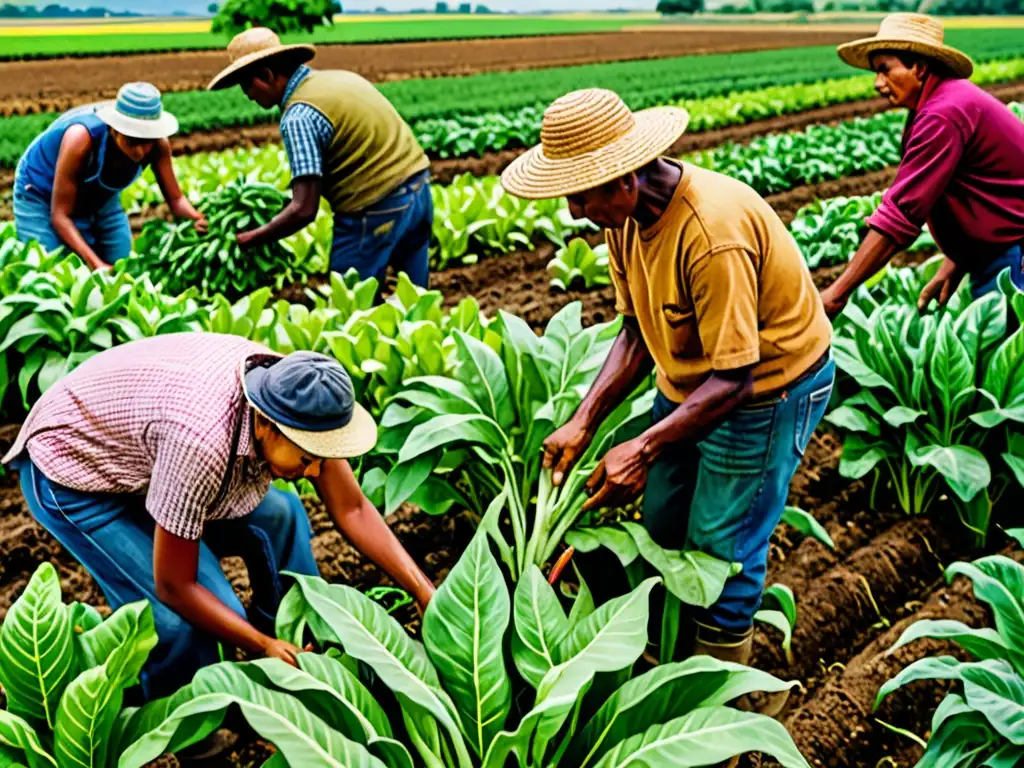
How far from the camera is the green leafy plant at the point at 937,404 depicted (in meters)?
3.77

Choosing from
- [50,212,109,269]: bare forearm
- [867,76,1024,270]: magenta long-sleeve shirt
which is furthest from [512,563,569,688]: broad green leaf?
[50,212,109,269]: bare forearm

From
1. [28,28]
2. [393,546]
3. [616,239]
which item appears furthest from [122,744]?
[28,28]

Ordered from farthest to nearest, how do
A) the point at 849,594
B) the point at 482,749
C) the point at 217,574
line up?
Result: the point at 849,594, the point at 217,574, the point at 482,749

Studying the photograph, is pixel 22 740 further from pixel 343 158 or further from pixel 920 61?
pixel 920 61

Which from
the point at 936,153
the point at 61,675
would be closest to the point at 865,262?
the point at 936,153

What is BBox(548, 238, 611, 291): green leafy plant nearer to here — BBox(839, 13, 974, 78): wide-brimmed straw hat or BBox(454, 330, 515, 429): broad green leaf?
BBox(839, 13, 974, 78): wide-brimmed straw hat

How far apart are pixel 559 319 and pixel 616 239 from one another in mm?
1069

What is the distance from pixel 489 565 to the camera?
249cm

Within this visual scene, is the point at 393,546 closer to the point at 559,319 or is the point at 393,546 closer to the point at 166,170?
the point at 559,319

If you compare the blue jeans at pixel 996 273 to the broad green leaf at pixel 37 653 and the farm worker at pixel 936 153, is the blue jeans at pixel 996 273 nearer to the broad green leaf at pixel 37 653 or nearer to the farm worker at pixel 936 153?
the farm worker at pixel 936 153

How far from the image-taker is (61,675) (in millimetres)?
2404

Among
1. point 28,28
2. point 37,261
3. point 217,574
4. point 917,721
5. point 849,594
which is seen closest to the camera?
point 217,574

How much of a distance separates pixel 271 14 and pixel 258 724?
105ft

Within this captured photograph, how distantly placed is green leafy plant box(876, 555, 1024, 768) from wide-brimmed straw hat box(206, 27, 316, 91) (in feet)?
11.4
